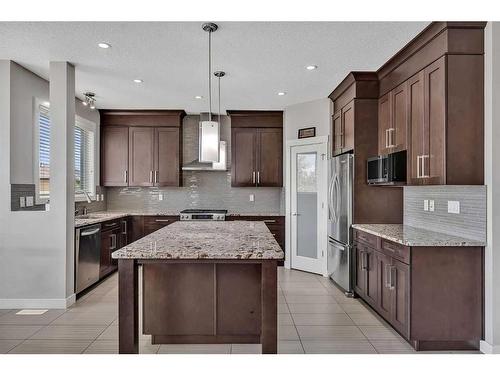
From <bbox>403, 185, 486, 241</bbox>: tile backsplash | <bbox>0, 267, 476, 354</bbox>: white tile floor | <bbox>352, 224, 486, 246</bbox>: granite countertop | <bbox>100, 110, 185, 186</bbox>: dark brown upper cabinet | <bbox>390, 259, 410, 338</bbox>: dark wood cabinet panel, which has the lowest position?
<bbox>0, 267, 476, 354</bbox>: white tile floor

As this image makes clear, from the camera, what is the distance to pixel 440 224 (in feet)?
10.6

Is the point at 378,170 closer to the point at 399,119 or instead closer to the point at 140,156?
the point at 399,119

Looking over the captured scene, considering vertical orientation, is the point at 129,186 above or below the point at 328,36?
below

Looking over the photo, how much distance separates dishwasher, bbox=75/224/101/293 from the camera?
3.91m

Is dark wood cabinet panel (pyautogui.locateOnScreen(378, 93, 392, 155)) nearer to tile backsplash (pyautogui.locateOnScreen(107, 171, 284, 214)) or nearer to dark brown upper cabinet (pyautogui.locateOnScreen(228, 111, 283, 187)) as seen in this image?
dark brown upper cabinet (pyautogui.locateOnScreen(228, 111, 283, 187))

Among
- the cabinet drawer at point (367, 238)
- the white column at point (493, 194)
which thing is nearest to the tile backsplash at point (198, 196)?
the cabinet drawer at point (367, 238)

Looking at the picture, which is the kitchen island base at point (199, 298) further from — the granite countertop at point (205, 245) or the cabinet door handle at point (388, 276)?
the cabinet door handle at point (388, 276)

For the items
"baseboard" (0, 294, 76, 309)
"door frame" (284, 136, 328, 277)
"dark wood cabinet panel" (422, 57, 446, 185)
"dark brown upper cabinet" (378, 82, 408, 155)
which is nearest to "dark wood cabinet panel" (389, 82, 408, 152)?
"dark brown upper cabinet" (378, 82, 408, 155)

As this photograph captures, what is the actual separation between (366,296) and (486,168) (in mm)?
1725

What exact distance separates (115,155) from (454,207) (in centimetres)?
503

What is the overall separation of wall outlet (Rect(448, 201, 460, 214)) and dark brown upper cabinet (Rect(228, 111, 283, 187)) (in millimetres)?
3070

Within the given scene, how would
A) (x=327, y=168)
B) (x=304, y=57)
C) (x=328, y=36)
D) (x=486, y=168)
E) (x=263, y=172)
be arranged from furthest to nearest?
(x=263, y=172) < (x=327, y=168) < (x=304, y=57) < (x=328, y=36) < (x=486, y=168)

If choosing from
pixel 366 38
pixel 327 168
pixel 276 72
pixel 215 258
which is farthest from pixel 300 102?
pixel 215 258

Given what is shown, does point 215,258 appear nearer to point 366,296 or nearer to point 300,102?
point 366,296
